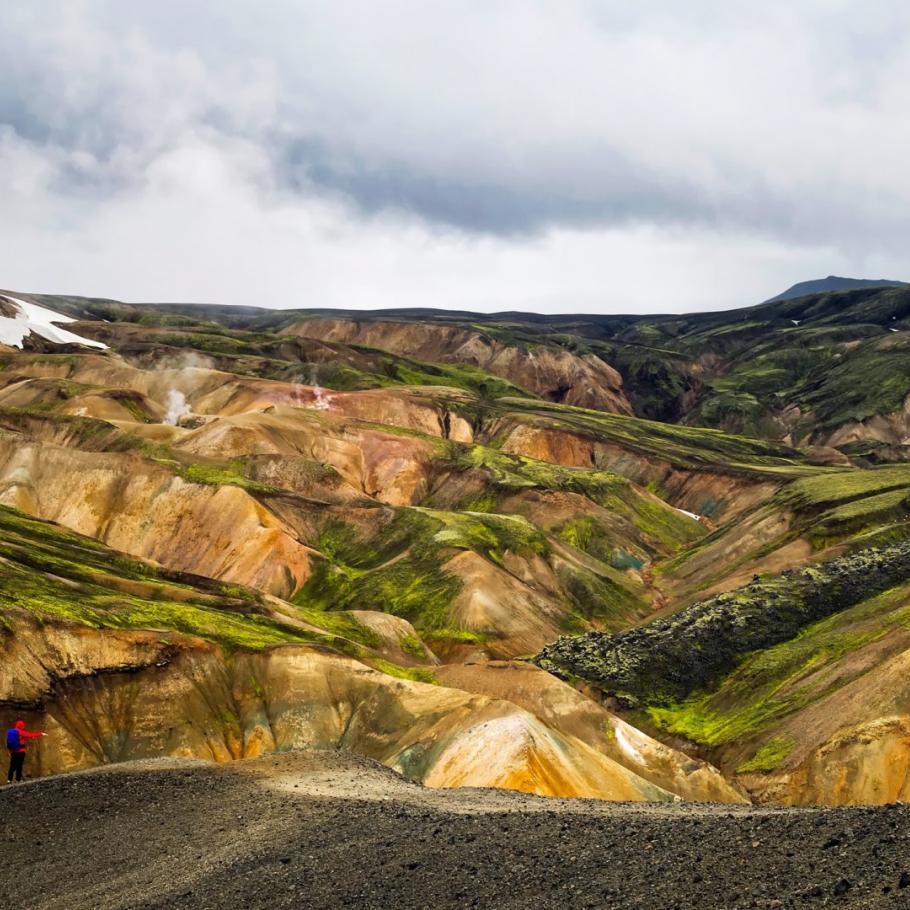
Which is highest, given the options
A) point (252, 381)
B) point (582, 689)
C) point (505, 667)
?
point (252, 381)

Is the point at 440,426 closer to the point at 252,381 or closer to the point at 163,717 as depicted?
the point at 252,381

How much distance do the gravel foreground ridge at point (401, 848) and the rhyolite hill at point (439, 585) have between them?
15102 mm

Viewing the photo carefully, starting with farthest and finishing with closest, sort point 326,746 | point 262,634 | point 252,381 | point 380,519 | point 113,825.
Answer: point 252,381 < point 380,519 < point 262,634 < point 326,746 < point 113,825

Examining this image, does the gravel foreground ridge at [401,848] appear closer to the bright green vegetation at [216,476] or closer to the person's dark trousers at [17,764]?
the person's dark trousers at [17,764]

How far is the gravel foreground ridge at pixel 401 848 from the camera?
15273mm

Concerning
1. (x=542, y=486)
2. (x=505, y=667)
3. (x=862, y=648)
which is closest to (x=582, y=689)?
(x=505, y=667)

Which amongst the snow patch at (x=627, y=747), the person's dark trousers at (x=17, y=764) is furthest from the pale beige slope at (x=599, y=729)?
the person's dark trousers at (x=17, y=764)

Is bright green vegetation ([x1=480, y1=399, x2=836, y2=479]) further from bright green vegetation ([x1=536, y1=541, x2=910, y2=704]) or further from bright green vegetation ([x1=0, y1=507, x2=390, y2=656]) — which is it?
bright green vegetation ([x1=0, y1=507, x2=390, y2=656])

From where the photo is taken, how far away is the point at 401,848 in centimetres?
2022

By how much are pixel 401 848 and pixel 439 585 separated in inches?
3007

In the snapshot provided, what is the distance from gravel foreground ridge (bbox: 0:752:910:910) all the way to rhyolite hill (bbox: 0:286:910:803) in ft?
49.5

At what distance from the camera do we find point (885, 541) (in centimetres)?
9394

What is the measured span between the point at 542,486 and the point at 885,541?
49480 mm

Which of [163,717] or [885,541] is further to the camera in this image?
[885,541]
